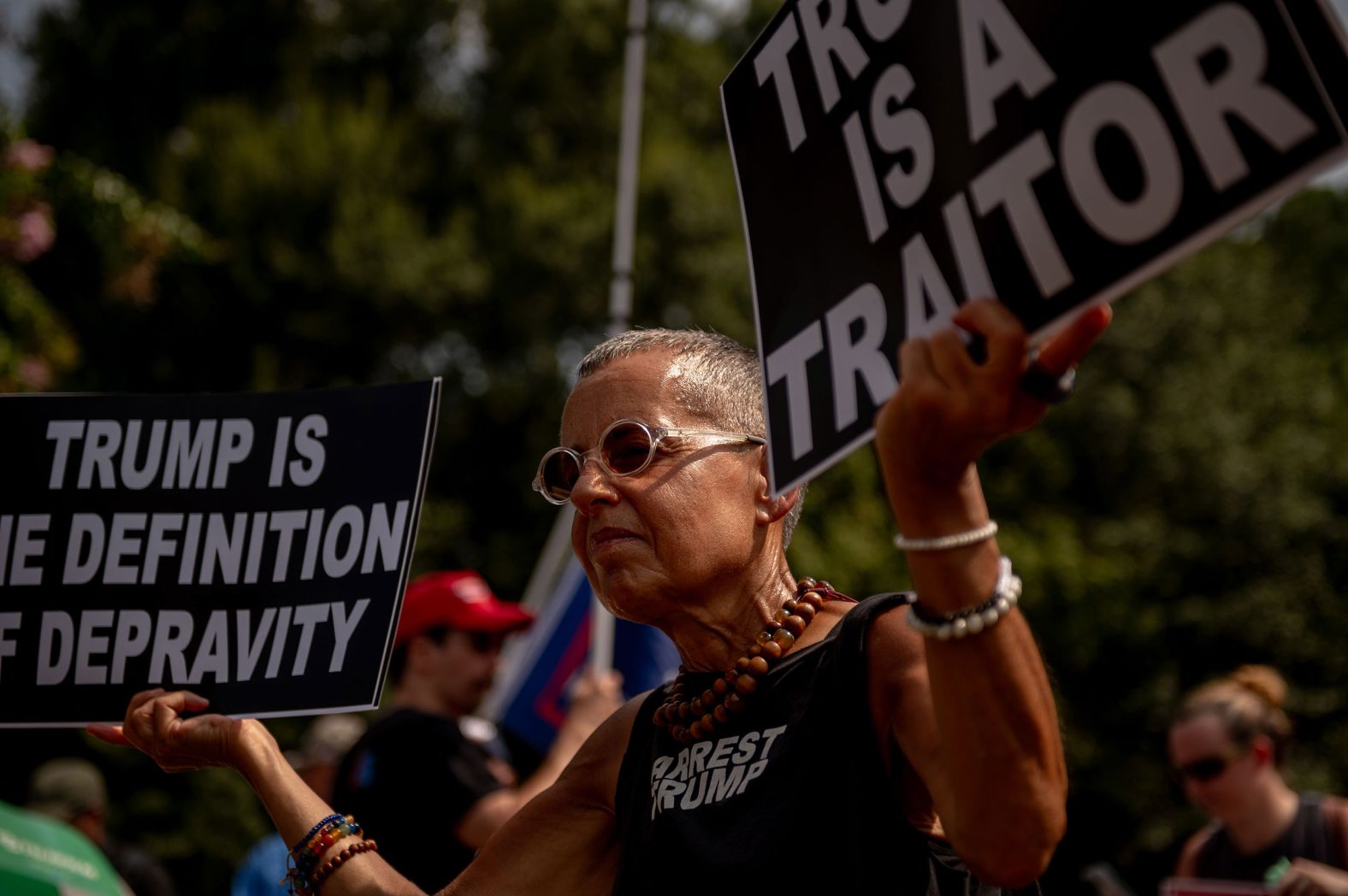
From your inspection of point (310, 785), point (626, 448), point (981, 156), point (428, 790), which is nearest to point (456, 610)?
point (428, 790)

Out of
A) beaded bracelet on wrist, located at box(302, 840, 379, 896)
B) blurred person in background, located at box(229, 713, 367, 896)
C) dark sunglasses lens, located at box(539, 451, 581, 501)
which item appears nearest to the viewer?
dark sunglasses lens, located at box(539, 451, 581, 501)

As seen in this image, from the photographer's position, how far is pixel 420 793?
390 cm

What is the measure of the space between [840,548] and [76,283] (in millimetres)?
9685

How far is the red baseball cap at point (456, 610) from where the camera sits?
4750 millimetres

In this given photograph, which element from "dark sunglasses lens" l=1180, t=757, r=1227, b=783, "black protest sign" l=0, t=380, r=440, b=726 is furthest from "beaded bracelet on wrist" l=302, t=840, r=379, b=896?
"dark sunglasses lens" l=1180, t=757, r=1227, b=783

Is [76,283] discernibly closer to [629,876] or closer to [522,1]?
[522,1]

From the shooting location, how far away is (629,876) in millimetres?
1999

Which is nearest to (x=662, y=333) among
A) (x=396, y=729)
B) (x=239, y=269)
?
(x=396, y=729)

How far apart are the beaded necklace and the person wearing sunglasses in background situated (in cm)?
296

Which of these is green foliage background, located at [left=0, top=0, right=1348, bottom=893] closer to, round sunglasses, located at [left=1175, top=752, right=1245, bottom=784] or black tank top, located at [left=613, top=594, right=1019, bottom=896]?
round sunglasses, located at [left=1175, top=752, right=1245, bottom=784]

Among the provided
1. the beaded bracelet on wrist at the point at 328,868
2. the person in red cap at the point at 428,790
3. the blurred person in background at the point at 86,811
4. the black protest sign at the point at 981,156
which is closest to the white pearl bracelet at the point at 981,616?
the black protest sign at the point at 981,156

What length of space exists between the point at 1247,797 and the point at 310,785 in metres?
3.69

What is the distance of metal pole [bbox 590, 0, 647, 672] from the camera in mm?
6488

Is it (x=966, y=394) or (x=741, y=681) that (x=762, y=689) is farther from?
(x=966, y=394)
